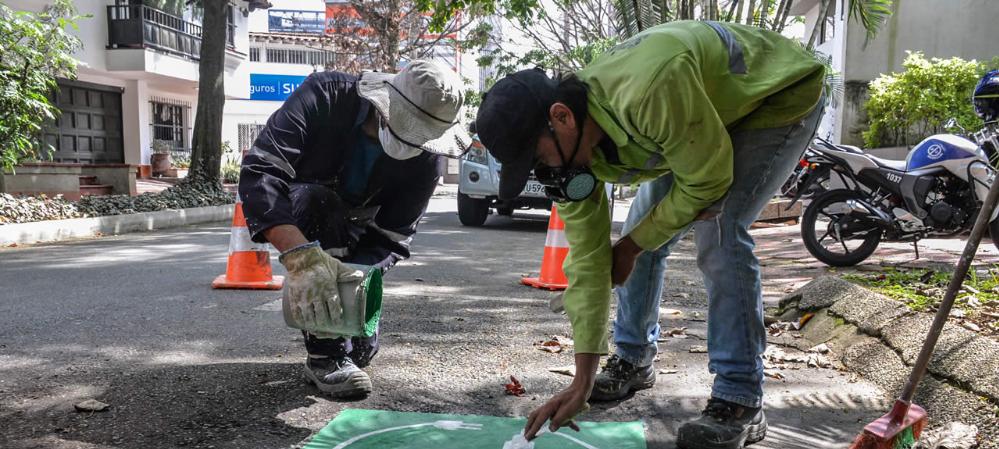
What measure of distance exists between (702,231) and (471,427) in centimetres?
102

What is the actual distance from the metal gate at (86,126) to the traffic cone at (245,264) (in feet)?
47.0

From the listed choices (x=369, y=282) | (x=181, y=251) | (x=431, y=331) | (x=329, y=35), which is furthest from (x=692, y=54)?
(x=329, y=35)

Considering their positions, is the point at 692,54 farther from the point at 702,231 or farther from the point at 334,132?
the point at 334,132

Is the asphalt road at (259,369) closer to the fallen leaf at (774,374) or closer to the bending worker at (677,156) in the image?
the fallen leaf at (774,374)

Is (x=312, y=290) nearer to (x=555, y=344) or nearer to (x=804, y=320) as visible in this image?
(x=555, y=344)

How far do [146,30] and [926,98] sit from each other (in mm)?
16319

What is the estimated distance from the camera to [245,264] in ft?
17.3

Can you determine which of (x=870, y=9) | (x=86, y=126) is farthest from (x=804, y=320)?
(x=86, y=126)

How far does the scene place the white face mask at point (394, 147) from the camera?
290 centimetres

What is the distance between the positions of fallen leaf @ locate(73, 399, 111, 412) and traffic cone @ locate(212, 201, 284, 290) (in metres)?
2.49

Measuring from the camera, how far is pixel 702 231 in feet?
8.56

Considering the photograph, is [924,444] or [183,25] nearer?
[924,444]

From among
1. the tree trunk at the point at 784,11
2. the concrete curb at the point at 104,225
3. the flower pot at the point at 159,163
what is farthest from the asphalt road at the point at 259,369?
the flower pot at the point at 159,163

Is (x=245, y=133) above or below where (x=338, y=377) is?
above
